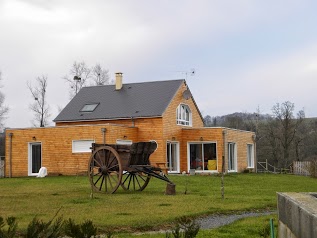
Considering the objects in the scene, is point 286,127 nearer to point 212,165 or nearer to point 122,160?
point 212,165

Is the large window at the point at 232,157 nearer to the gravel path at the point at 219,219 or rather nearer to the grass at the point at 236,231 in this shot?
the gravel path at the point at 219,219

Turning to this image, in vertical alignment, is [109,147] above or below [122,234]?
above

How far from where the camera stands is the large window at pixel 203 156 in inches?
1356

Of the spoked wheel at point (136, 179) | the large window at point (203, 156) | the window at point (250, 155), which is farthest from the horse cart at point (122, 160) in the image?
the window at point (250, 155)

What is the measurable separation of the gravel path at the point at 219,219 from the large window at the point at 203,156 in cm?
2107

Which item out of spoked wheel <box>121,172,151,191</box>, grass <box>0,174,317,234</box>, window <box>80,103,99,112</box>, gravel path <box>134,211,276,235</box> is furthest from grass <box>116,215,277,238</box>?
window <box>80,103,99,112</box>

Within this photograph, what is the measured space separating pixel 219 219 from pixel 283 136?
4519 cm

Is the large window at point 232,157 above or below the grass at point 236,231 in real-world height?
above

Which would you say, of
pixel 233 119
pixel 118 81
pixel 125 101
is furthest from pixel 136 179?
pixel 233 119

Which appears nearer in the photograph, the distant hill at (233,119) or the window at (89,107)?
the window at (89,107)

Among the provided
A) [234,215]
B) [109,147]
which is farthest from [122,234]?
[109,147]

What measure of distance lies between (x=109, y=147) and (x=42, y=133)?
14.9m

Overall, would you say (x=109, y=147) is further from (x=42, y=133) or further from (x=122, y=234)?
(x=42, y=133)

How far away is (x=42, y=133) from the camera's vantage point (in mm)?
32875
